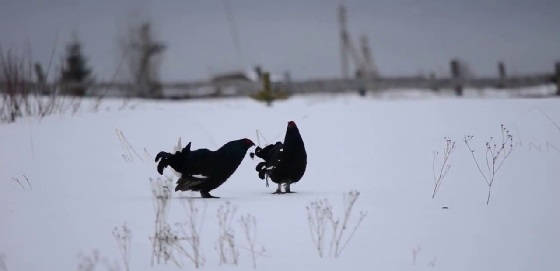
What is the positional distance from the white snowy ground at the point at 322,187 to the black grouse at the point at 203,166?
23cm

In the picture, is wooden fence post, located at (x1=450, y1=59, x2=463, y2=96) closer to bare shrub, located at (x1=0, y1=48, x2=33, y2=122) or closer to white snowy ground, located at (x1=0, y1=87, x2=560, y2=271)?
white snowy ground, located at (x1=0, y1=87, x2=560, y2=271)

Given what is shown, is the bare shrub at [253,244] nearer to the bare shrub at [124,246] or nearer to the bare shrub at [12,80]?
the bare shrub at [124,246]

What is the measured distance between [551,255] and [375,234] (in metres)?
1.24

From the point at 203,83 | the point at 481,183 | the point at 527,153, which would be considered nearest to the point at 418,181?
the point at 481,183

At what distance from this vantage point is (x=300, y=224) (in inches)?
188

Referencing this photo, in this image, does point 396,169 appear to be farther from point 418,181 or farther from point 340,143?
point 340,143

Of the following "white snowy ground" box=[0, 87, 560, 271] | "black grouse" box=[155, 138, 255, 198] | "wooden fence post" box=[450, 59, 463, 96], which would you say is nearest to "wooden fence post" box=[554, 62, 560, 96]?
"wooden fence post" box=[450, 59, 463, 96]

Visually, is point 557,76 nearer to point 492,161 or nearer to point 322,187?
point 492,161

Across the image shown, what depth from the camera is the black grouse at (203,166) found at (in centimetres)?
590

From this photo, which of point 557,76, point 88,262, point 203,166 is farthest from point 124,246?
point 557,76

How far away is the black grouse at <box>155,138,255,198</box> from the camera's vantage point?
5.90m

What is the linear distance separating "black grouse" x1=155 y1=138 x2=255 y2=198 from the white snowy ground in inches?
9.2

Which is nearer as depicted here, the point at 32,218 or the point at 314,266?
the point at 314,266

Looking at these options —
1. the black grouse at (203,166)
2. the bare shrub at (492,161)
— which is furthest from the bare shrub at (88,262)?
the bare shrub at (492,161)
